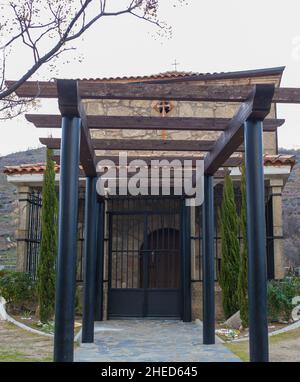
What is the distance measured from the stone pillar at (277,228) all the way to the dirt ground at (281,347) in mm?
1971

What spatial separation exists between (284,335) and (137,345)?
9.19ft

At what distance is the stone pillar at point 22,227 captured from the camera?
10992 mm

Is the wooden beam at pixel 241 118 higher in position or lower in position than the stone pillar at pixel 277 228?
higher

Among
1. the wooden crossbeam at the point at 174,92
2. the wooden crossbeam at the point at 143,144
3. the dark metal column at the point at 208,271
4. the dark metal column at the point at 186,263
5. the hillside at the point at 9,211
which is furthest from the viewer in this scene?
the hillside at the point at 9,211

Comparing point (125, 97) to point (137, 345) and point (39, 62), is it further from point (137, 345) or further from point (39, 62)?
point (137, 345)

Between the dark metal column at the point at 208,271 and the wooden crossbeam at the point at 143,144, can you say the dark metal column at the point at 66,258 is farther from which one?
the dark metal column at the point at 208,271

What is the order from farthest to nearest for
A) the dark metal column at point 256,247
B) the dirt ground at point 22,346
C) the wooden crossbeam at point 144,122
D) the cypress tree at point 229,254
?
the cypress tree at point 229,254 < the dirt ground at point 22,346 < the wooden crossbeam at point 144,122 < the dark metal column at point 256,247

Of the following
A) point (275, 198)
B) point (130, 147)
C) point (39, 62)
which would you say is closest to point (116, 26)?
point (39, 62)

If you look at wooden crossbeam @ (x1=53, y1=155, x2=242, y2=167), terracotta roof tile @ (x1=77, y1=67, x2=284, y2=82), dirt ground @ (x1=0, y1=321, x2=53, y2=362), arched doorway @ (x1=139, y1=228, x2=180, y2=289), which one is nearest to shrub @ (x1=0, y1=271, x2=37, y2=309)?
dirt ground @ (x1=0, y1=321, x2=53, y2=362)

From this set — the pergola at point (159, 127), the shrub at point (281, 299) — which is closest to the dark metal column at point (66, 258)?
the pergola at point (159, 127)

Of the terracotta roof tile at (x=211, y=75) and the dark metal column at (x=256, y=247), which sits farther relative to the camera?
the terracotta roof tile at (x=211, y=75)

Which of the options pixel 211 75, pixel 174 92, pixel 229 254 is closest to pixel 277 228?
pixel 229 254

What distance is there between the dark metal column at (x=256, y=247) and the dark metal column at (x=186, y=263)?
20.6ft

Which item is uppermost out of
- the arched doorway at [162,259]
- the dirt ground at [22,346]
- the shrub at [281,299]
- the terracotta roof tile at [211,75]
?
the terracotta roof tile at [211,75]
